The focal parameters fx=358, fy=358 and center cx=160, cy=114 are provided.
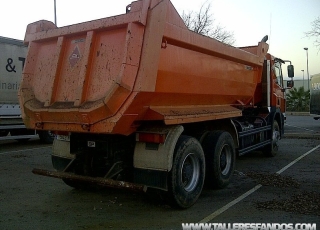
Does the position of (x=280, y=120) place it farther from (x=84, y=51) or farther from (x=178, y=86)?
(x=84, y=51)

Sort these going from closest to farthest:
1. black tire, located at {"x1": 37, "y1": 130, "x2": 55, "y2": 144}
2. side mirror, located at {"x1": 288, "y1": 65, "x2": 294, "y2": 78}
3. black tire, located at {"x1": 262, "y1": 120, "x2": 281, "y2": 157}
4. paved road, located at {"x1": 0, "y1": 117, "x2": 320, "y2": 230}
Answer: paved road, located at {"x1": 0, "y1": 117, "x2": 320, "y2": 230} → black tire, located at {"x1": 262, "y1": 120, "x2": 281, "y2": 157} → side mirror, located at {"x1": 288, "y1": 65, "x2": 294, "y2": 78} → black tire, located at {"x1": 37, "y1": 130, "x2": 55, "y2": 144}

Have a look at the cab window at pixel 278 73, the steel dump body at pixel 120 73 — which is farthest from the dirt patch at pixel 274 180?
the cab window at pixel 278 73

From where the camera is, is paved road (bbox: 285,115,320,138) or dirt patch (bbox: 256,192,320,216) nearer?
dirt patch (bbox: 256,192,320,216)

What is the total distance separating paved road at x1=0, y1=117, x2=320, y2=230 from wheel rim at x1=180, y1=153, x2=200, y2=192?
1.13ft

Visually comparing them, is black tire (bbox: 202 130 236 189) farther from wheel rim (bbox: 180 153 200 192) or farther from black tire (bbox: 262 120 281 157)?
black tire (bbox: 262 120 281 157)

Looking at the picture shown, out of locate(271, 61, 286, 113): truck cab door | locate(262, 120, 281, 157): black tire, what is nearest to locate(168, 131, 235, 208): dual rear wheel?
locate(262, 120, 281, 157): black tire

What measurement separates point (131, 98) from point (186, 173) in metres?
1.68

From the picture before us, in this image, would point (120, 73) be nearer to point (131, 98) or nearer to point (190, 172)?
point (131, 98)

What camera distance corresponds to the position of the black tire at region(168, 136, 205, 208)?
527cm

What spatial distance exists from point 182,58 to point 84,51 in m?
1.50

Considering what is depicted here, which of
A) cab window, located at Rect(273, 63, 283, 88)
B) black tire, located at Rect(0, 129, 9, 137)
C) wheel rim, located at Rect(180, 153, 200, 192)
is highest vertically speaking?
cab window, located at Rect(273, 63, 283, 88)

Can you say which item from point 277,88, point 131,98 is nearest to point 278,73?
point 277,88

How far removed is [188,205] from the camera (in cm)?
550

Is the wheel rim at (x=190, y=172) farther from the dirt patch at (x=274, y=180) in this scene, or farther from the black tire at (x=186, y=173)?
A: the dirt patch at (x=274, y=180)
